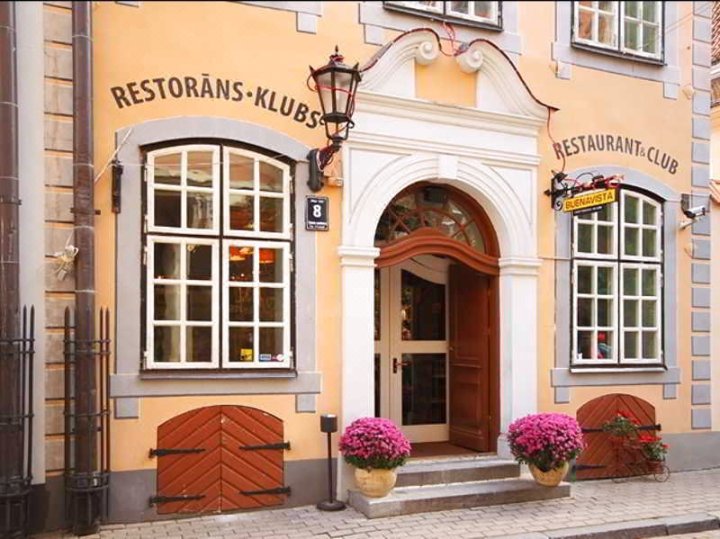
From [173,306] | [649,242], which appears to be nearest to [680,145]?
[649,242]

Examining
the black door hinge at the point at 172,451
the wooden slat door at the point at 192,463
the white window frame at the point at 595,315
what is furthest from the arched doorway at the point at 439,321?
the black door hinge at the point at 172,451

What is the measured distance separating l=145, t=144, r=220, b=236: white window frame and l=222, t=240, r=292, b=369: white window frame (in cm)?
29

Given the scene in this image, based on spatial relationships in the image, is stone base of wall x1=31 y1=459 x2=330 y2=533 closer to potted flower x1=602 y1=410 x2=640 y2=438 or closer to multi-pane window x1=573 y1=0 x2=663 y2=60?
potted flower x1=602 y1=410 x2=640 y2=438

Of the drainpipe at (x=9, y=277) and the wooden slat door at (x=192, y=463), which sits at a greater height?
the drainpipe at (x=9, y=277)

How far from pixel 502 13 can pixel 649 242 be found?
321 centimetres

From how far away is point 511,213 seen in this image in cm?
809

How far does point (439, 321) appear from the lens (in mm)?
9391

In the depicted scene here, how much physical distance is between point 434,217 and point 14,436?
456cm

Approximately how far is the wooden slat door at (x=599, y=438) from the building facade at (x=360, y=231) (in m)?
0.10

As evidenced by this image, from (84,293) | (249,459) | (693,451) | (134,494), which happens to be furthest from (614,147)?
(134,494)

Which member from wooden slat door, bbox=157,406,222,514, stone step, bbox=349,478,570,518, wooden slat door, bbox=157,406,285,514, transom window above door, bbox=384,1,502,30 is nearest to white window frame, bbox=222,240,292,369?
wooden slat door, bbox=157,406,285,514

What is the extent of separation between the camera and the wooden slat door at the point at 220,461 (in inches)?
259

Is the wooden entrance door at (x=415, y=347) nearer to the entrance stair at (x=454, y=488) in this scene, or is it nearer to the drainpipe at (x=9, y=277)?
the entrance stair at (x=454, y=488)

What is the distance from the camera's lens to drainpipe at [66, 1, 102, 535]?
6070mm
